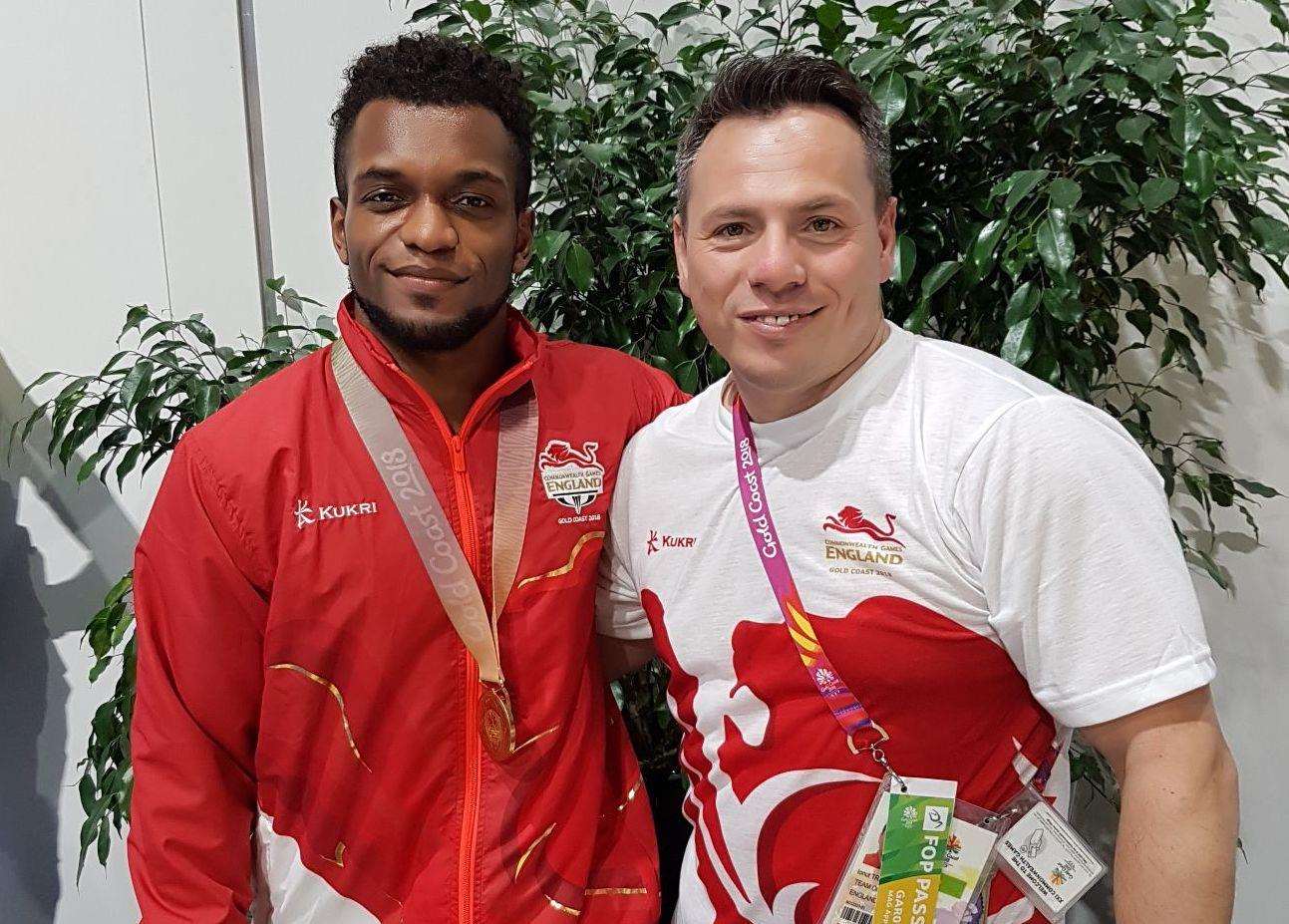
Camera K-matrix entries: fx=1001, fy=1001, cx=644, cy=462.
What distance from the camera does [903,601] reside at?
1107mm

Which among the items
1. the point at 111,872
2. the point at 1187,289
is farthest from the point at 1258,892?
the point at 111,872

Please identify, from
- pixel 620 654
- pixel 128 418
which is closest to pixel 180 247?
pixel 128 418

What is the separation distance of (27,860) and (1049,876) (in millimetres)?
2449

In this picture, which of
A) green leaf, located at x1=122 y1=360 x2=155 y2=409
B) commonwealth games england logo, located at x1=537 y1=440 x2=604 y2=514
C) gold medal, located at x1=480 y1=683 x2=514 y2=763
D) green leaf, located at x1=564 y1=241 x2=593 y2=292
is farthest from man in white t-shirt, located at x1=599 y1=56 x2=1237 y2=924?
green leaf, located at x1=122 y1=360 x2=155 y2=409

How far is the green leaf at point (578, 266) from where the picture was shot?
5.70ft

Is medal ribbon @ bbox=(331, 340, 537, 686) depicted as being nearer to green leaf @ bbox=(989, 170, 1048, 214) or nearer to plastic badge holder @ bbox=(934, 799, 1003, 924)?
plastic badge holder @ bbox=(934, 799, 1003, 924)

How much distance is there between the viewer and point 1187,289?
6.81ft

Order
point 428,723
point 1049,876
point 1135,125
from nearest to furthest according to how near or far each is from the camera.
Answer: point 1049,876, point 428,723, point 1135,125

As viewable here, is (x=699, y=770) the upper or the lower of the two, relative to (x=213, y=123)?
lower

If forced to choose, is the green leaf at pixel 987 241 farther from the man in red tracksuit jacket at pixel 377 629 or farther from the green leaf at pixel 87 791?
the green leaf at pixel 87 791

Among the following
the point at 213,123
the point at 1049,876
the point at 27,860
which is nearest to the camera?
the point at 1049,876

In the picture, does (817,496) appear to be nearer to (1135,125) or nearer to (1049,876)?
(1049,876)

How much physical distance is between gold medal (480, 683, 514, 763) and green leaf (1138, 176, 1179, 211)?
1.17 metres

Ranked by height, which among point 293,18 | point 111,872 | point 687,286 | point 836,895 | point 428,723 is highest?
point 293,18
